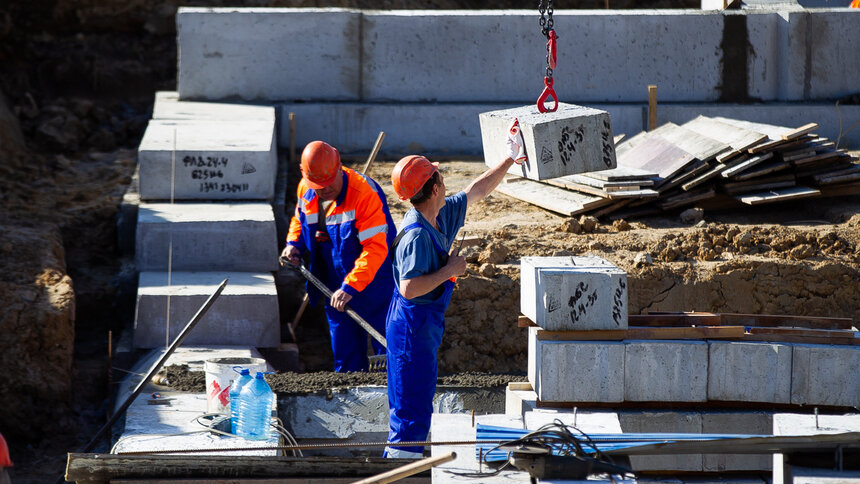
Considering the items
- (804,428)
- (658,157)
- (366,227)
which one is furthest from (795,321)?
(658,157)

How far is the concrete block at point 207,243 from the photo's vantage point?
819 cm

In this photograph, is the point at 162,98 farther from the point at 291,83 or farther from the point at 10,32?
the point at 10,32

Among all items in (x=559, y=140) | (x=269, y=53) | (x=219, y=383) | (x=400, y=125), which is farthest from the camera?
(x=400, y=125)

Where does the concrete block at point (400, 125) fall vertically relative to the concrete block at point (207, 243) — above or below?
above

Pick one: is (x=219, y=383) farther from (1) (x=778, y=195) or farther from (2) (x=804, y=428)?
(1) (x=778, y=195)

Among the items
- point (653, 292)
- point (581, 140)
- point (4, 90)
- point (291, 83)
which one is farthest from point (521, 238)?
point (4, 90)

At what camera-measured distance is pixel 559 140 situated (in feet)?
19.0

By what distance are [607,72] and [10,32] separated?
910 centimetres

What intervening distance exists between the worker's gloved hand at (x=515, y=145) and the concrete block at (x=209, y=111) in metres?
5.04

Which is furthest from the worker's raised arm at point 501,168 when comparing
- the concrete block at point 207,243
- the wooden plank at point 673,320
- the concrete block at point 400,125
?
the concrete block at point 400,125

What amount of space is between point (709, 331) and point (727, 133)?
479 cm

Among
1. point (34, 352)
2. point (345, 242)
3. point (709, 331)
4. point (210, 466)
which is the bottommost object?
point (210, 466)

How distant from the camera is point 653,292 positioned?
8.31m

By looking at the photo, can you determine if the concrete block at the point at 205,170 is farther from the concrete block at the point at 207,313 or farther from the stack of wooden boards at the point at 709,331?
the stack of wooden boards at the point at 709,331
